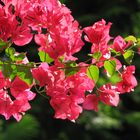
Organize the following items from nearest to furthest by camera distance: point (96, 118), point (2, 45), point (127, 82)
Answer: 1. point (2, 45)
2. point (127, 82)
3. point (96, 118)

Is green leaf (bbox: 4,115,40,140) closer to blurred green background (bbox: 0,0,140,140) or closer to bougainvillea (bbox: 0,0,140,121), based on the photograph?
blurred green background (bbox: 0,0,140,140)

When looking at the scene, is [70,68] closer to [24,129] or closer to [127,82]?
[127,82]

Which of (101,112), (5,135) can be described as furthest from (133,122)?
(5,135)

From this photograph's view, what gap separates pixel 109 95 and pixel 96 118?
3473mm

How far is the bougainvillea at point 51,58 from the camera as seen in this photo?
124 centimetres

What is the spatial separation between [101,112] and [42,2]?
11.9 ft

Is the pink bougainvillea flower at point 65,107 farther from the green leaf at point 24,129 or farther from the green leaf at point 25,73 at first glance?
the green leaf at point 24,129

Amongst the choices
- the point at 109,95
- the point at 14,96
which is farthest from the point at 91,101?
the point at 14,96

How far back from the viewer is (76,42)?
1271mm

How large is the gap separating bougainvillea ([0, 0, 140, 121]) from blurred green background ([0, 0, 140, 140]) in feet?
10.4

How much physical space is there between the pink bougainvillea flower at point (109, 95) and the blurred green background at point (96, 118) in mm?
3137

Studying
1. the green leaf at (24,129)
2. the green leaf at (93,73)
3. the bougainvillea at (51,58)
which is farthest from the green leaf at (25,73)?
the green leaf at (24,129)

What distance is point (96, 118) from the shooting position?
4.79 m

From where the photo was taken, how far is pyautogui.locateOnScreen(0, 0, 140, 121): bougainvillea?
4.05ft
